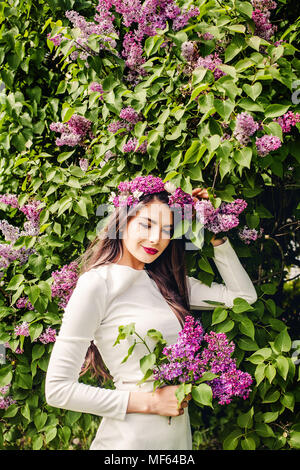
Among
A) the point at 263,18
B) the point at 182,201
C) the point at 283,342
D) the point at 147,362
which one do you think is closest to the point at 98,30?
the point at 263,18

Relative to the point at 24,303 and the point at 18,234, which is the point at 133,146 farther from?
the point at 24,303

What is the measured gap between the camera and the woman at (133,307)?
163cm

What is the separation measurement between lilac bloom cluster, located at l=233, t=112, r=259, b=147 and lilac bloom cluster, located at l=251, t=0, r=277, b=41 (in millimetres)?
403

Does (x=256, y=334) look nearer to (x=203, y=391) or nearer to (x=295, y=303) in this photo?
(x=203, y=391)

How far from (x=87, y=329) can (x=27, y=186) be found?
0.98 m

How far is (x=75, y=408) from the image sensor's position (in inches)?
64.0

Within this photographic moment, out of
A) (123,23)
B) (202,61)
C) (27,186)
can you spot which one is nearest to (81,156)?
(27,186)

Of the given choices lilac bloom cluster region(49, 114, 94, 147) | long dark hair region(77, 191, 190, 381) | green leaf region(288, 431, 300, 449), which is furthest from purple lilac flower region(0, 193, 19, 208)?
green leaf region(288, 431, 300, 449)

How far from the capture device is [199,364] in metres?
1.68

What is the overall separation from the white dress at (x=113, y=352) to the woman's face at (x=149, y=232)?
8cm

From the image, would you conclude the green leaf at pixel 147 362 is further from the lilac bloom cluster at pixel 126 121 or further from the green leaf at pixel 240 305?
the lilac bloom cluster at pixel 126 121

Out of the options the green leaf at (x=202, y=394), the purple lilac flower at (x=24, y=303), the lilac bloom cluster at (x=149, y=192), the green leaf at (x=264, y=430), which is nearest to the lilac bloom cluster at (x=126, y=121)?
the lilac bloom cluster at (x=149, y=192)

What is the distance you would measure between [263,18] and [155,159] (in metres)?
0.62

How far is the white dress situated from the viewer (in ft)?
5.31
